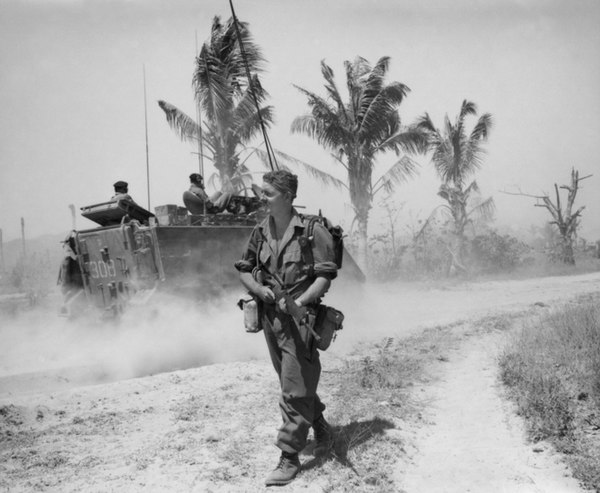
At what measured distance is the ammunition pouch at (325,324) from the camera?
3.29 m

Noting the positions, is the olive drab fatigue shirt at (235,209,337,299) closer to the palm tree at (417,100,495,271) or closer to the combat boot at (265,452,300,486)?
the combat boot at (265,452,300,486)

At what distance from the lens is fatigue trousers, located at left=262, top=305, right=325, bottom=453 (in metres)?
3.20

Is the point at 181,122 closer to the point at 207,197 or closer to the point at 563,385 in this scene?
the point at 207,197

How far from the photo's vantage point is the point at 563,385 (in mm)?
4395

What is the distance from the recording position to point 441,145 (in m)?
20.8

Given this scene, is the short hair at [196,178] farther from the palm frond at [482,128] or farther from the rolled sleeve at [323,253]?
the palm frond at [482,128]

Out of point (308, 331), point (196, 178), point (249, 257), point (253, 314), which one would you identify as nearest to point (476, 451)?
point (308, 331)

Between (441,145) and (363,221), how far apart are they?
5.20 metres

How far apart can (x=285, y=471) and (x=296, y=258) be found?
124 centimetres

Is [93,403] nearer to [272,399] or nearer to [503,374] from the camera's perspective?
[272,399]

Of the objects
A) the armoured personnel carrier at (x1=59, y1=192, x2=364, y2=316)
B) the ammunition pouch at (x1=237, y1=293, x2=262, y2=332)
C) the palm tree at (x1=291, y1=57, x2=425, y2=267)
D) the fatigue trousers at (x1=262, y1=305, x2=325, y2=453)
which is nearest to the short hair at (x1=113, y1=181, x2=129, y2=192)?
the armoured personnel carrier at (x1=59, y1=192, x2=364, y2=316)

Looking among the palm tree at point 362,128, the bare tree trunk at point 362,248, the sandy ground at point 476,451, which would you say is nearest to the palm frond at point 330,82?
the palm tree at point 362,128

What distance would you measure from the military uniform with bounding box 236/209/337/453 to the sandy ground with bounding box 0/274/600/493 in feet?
1.11

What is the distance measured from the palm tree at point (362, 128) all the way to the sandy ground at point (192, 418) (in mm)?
10215
